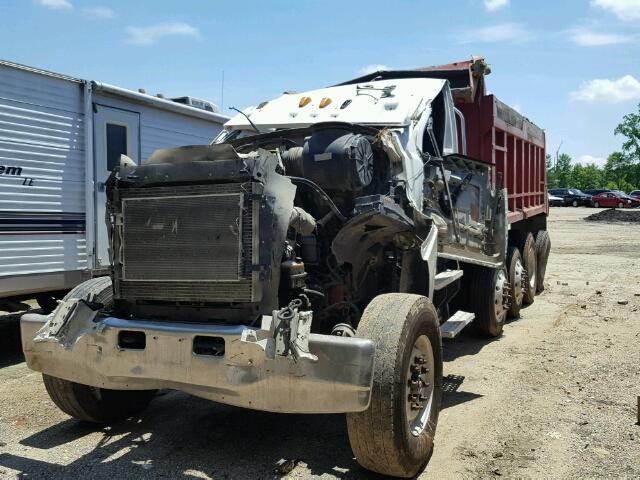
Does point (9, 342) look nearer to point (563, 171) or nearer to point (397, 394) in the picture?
point (397, 394)

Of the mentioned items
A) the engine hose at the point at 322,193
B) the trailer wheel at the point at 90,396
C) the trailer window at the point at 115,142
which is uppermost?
the trailer window at the point at 115,142

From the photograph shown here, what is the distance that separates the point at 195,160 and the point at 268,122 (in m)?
1.92

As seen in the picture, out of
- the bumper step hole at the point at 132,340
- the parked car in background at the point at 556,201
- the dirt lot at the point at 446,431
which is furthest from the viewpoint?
the parked car in background at the point at 556,201

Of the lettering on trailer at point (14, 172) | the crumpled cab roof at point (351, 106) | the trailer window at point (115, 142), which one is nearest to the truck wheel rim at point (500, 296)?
the crumpled cab roof at point (351, 106)

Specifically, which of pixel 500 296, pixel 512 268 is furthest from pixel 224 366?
pixel 512 268

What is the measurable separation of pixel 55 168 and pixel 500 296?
541cm

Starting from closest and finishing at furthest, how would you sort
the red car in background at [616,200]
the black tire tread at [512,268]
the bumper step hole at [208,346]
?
the bumper step hole at [208,346]
the black tire tread at [512,268]
the red car in background at [616,200]

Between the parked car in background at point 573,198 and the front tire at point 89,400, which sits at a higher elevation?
the parked car in background at point 573,198

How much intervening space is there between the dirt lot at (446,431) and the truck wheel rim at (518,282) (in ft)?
5.13

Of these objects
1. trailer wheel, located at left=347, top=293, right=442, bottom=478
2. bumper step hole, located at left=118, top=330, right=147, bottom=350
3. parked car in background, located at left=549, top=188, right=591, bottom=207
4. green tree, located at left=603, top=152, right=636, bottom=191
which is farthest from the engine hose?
green tree, located at left=603, top=152, right=636, bottom=191

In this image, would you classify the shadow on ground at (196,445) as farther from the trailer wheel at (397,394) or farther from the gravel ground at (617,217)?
the gravel ground at (617,217)

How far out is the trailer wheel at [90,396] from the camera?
465 centimetres

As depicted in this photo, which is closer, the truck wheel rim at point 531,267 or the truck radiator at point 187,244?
the truck radiator at point 187,244

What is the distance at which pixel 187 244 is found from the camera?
157 inches
